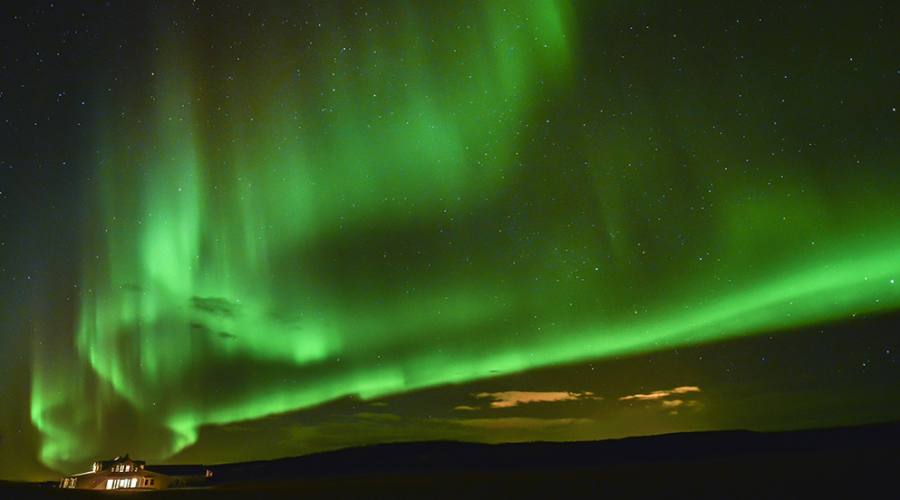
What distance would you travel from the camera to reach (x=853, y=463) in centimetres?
1195

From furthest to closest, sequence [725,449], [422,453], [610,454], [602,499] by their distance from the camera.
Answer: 1. [422,453]
2. [610,454]
3. [725,449]
4. [602,499]

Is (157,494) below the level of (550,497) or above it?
above

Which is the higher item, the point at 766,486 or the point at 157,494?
Answer: the point at 157,494

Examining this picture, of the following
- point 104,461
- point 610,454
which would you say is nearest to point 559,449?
point 610,454

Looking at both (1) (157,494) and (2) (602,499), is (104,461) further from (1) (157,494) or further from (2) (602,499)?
(2) (602,499)

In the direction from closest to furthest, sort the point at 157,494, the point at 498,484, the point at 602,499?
the point at 602,499, the point at 157,494, the point at 498,484

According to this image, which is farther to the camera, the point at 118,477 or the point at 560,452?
the point at 560,452

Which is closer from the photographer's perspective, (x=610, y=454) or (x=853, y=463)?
(x=853, y=463)

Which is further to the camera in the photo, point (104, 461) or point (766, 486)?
point (104, 461)

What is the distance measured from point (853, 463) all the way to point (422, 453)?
108 meters

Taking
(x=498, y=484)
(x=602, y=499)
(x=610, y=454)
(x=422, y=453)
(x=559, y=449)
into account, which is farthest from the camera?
(x=422, y=453)

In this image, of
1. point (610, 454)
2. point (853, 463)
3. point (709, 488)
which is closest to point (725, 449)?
point (610, 454)

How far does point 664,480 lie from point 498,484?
296 centimetres

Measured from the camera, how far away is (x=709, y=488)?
9797 mm
